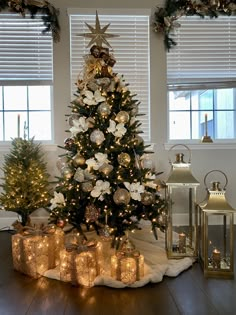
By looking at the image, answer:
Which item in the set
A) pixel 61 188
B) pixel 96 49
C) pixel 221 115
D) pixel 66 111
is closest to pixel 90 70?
pixel 96 49

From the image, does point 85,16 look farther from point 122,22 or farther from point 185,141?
point 185,141

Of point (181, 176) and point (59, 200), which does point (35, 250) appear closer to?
point (59, 200)

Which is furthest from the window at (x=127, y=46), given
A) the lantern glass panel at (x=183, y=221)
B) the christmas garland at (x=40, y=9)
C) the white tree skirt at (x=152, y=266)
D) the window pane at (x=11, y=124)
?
the white tree skirt at (x=152, y=266)

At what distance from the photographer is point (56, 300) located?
1979 mm

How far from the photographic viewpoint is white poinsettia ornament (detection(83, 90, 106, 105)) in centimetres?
243

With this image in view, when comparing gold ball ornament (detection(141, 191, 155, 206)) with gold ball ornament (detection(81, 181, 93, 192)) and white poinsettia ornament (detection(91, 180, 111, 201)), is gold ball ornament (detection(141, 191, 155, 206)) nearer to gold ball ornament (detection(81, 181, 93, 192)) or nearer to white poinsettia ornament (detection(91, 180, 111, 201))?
white poinsettia ornament (detection(91, 180, 111, 201))

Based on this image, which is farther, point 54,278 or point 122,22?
point 122,22

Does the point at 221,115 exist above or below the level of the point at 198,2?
below

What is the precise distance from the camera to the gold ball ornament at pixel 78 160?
96.8 inches

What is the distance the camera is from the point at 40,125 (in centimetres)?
389

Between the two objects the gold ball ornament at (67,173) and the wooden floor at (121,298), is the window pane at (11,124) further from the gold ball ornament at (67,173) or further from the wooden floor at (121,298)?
the wooden floor at (121,298)

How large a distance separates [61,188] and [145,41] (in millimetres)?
2161

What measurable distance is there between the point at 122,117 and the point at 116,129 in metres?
0.10

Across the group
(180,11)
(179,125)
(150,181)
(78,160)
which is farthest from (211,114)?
(78,160)
